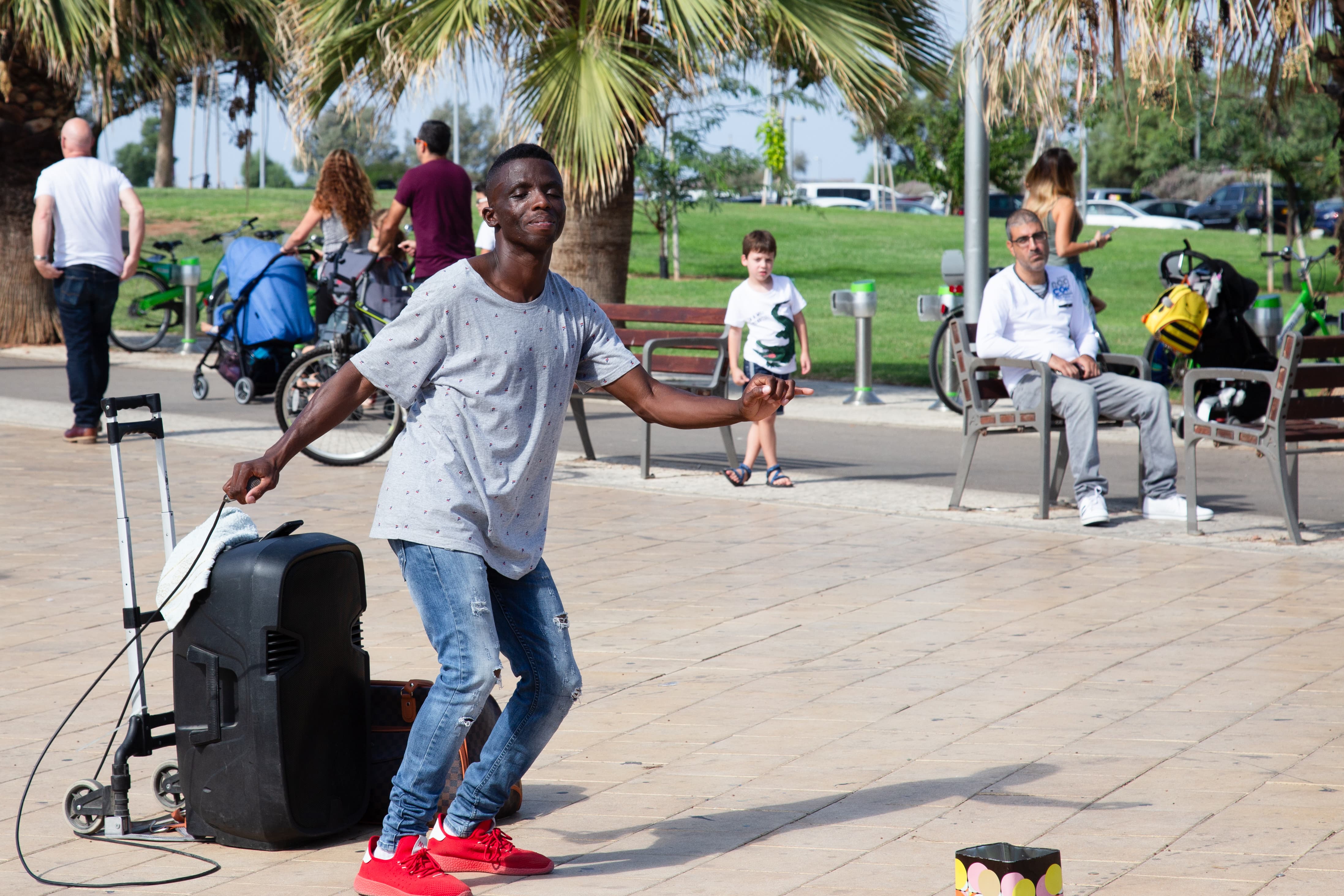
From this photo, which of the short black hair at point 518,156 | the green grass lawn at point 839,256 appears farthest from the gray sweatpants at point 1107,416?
the green grass lawn at point 839,256

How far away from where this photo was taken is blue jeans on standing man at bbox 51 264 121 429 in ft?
33.2

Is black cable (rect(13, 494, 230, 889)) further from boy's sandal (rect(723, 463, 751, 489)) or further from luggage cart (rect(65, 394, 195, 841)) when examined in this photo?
boy's sandal (rect(723, 463, 751, 489))

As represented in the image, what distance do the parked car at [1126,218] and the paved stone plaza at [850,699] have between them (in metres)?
45.2

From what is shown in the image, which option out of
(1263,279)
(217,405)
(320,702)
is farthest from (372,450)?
(1263,279)

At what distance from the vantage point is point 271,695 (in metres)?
3.52

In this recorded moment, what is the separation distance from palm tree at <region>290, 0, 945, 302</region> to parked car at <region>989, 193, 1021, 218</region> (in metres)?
40.5

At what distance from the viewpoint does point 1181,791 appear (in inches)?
157

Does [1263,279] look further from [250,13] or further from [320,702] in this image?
[320,702]

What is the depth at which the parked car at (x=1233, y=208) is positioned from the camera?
→ 157ft

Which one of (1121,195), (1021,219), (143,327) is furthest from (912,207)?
(1021,219)

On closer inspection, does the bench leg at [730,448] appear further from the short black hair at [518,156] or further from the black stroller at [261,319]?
the short black hair at [518,156]

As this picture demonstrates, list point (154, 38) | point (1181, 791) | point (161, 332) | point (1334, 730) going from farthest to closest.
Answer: point (161, 332) → point (154, 38) → point (1334, 730) → point (1181, 791)

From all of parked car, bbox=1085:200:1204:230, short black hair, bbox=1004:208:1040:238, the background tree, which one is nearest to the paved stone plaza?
short black hair, bbox=1004:208:1040:238

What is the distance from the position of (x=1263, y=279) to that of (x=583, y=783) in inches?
1126
